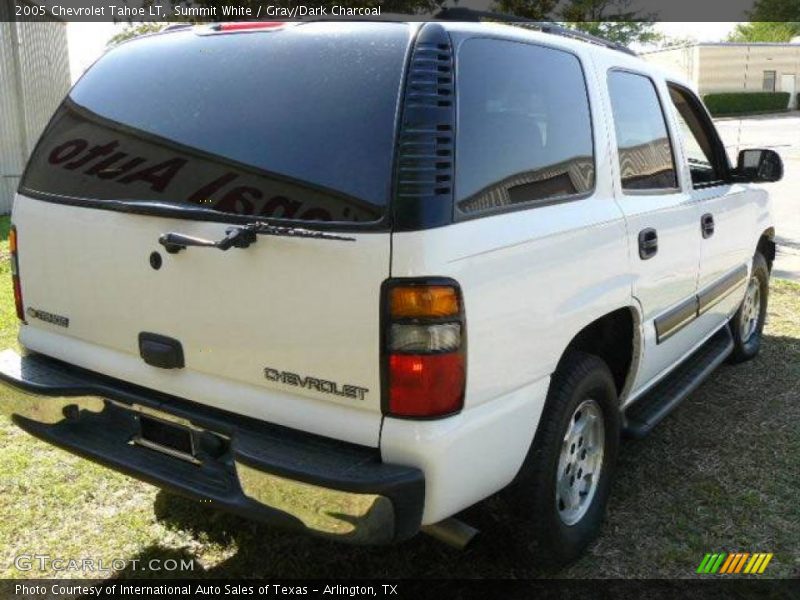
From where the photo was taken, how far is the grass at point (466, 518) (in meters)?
2.98

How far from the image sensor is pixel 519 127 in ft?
8.61

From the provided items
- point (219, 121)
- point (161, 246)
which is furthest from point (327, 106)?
point (161, 246)

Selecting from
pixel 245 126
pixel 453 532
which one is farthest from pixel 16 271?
pixel 453 532

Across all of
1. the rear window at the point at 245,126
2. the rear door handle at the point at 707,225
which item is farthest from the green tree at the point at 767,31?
the rear window at the point at 245,126

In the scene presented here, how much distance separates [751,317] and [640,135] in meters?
2.59

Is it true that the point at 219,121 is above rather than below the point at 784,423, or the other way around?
above

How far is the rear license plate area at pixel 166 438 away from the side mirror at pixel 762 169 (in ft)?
11.3

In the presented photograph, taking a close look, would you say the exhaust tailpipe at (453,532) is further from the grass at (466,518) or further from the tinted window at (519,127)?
the tinted window at (519,127)

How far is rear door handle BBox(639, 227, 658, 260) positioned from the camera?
3.16 meters

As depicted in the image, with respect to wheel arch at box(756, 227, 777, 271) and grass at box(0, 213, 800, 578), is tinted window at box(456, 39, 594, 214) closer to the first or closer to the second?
grass at box(0, 213, 800, 578)

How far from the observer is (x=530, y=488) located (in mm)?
2648

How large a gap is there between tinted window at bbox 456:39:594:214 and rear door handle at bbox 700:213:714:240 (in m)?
1.18

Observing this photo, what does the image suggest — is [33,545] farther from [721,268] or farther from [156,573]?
[721,268]

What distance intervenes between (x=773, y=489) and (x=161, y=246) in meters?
2.94
